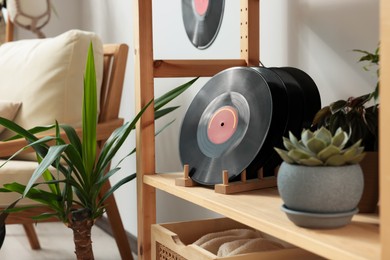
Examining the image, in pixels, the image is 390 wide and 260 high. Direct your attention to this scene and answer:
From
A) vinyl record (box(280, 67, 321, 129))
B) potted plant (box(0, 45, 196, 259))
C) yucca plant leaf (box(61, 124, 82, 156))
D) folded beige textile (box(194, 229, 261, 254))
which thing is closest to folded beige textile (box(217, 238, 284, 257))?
folded beige textile (box(194, 229, 261, 254))

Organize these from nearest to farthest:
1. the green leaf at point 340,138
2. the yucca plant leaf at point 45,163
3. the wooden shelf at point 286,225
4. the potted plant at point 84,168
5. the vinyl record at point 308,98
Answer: the wooden shelf at point 286,225, the green leaf at point 340,138, the vinyl record at point 308,98, the yucca plant leaf at point 45,163, the potted plant at point 84,168

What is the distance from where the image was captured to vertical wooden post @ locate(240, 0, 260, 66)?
185 centimetres

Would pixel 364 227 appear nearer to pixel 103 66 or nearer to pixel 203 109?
pixel 203 109

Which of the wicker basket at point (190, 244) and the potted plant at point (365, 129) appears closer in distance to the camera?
the potted plant at point (365, 129)

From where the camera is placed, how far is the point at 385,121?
91 cm

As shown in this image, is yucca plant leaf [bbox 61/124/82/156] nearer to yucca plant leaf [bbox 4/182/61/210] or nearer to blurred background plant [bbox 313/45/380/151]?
yucca plant leaf [bbox 4/182/61/210]

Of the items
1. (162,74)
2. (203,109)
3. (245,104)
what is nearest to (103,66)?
(162,74)

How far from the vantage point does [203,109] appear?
1670mm

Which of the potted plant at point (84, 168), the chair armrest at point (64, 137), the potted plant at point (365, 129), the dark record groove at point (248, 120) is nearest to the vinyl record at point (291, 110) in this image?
the dark record groove at point (248, 120)

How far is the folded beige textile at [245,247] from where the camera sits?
1.47m

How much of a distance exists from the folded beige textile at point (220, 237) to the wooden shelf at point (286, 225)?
136 millimetres

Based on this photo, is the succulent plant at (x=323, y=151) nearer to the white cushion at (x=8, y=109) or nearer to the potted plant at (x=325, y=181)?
the potted plant at (x=325, y=181)

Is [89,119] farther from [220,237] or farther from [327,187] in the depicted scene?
[327,187]

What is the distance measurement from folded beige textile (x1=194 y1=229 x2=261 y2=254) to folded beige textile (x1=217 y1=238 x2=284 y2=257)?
49mm
